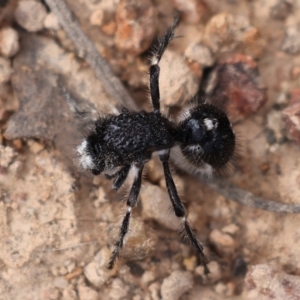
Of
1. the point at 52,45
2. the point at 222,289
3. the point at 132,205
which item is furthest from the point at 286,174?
the point at 52,45

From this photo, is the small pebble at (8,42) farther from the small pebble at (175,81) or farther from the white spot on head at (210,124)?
the white spot on head at (210,124)

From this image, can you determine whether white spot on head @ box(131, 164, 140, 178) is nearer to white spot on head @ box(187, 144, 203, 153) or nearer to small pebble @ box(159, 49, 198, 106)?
white spot on head @ box(187, 144, 203, 153)

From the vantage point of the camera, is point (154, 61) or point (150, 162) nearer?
point (154, 61)

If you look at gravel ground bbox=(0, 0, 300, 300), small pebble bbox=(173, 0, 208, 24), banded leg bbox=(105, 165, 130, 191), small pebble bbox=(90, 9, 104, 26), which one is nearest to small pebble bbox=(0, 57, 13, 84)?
gravel ground bbox=(0, 0, 300, 300)

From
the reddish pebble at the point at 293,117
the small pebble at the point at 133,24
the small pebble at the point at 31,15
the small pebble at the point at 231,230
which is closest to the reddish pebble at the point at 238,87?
the reddish pebble at the point at 293,117

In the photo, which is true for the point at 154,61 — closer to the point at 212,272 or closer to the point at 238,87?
the point at 238,87

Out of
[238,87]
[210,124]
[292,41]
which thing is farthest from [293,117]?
[292,41]
